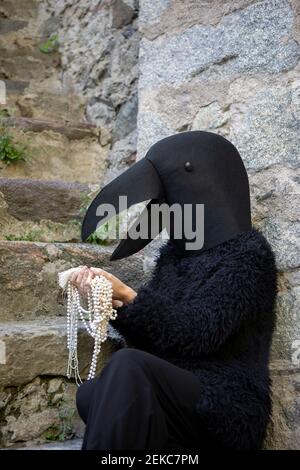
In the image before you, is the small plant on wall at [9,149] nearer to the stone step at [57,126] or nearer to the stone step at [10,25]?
the stone step at [57,126]

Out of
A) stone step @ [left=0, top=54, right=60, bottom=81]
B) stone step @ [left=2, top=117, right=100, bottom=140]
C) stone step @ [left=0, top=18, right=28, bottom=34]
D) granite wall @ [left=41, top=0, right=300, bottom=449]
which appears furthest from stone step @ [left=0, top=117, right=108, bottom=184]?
stone step @ [left=0, top=18, right=28, bottom=34]

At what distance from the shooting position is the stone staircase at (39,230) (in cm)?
179

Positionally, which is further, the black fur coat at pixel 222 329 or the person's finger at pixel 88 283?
the person's finger at pixel 88 283

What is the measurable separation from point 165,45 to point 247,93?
456 millimetres

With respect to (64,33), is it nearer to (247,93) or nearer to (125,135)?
(125,135)

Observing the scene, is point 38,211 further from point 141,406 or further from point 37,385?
point 141,406

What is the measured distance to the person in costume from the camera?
1.42m

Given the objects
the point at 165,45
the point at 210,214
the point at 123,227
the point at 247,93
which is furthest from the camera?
the point at 123,227

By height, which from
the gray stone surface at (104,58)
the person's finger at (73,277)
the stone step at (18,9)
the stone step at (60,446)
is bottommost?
the stone step at (60,446)

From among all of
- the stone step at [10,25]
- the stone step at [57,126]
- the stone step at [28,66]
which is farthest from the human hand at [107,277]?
the stone step at [10,25]

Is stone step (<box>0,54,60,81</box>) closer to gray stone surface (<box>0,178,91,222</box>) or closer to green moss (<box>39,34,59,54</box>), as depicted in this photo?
green moss (<box>39,34,59,54</box>)

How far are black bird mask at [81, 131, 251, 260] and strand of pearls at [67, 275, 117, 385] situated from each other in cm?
20

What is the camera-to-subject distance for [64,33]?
3492 mm

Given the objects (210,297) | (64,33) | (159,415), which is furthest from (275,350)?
(64,33)
